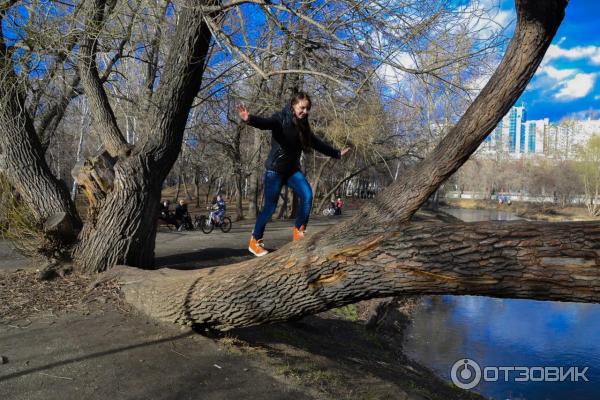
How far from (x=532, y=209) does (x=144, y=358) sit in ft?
211

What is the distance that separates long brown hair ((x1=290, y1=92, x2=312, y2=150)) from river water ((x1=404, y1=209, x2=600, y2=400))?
19.0ft

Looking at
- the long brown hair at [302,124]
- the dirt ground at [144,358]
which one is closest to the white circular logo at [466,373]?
the dirt ground at [144,358]

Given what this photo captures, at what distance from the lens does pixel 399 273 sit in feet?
11.0

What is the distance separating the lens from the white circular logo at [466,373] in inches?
322

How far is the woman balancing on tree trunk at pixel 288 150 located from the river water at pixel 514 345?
17.2ft

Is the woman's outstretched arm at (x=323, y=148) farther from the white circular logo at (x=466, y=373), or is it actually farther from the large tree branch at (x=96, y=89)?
the white circular logo at (x=466, y=373)

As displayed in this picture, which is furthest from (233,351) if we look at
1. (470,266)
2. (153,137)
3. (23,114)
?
(23,114)

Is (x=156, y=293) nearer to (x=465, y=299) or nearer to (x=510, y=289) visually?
(x=510, y=289)

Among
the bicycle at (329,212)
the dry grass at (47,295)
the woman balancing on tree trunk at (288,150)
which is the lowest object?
the dry grass at (47,295)

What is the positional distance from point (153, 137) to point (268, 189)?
7.33ft

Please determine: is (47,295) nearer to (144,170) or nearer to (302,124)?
(144,170)

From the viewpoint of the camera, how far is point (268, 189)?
5051 mm

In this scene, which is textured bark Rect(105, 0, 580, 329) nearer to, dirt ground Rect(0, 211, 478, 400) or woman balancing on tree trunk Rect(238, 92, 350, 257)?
dirt ground Rect(0, 211, 478, 400)

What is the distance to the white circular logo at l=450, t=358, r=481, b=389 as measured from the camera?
817 centimetres
